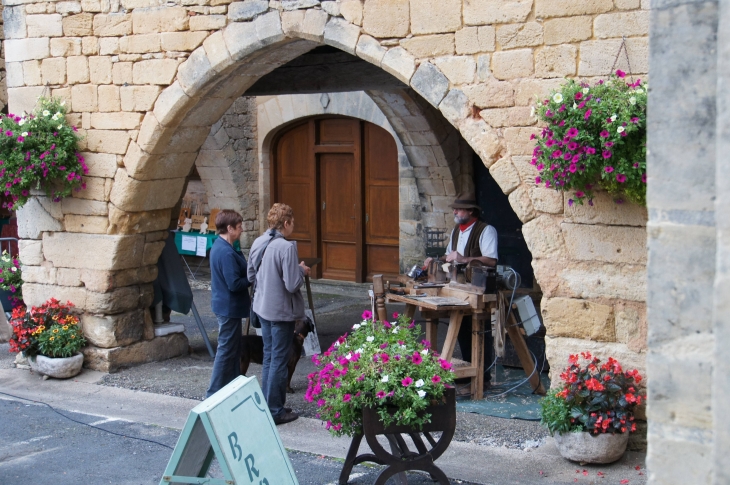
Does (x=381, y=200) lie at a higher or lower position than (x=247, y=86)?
lower

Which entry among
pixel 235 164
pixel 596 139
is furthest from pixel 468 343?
pixel 235 164

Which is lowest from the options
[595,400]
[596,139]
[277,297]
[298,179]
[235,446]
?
[595,400]

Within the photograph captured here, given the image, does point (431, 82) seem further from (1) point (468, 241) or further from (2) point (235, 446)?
(2) point (235, 446)

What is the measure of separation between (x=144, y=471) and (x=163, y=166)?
268 centimetres

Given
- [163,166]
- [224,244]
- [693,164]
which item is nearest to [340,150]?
[163,166]

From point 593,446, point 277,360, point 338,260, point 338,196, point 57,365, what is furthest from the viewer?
point 338,260

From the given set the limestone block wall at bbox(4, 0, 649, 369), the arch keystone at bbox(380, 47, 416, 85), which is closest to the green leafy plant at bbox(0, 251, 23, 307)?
the limestone block wall at bbox(4, 0, 649, 369)

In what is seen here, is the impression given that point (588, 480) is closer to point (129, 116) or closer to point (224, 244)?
point (224, 244)

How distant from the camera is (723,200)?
190cm

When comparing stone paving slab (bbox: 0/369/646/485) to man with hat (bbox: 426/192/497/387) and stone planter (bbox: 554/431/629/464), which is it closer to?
stone planter (bbox: 554/431/629/464)

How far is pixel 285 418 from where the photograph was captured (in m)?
5.66

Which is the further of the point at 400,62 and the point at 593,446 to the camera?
the point at 400,62

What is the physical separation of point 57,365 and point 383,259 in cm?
502

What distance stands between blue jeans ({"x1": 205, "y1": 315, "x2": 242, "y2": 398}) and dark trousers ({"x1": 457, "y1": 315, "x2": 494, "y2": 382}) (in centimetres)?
164
